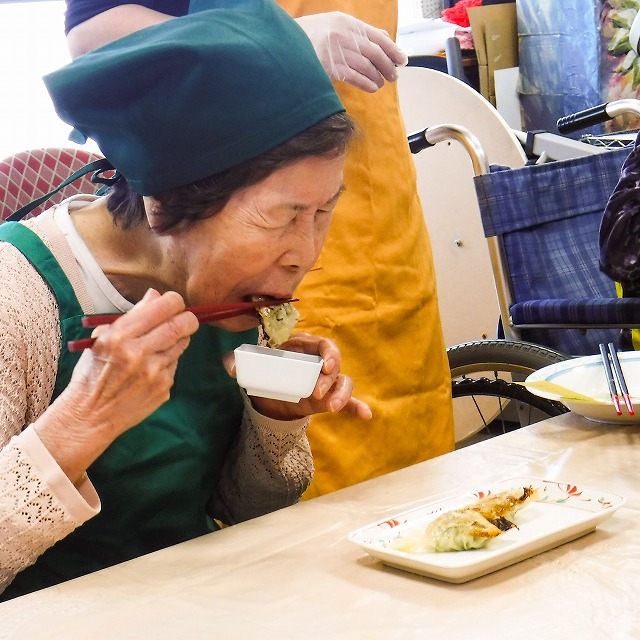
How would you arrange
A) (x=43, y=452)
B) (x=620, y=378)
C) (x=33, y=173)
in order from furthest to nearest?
(x=33, y=173), (x=620, y=378), (x=43, y=452)

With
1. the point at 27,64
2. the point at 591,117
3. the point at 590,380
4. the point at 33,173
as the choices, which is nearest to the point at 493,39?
the point at 591,117

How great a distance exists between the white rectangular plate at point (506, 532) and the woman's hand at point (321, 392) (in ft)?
0.87

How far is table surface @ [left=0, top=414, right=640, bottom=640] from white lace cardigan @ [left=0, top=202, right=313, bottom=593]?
83 mm

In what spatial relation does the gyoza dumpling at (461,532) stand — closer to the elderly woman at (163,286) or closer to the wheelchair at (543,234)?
the elderly woman at (163,286)

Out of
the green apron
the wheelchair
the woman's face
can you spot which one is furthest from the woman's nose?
the wheelchair

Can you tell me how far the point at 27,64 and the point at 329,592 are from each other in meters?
2.29

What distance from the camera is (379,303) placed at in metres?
1.99

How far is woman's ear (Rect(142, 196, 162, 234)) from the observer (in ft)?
4.24

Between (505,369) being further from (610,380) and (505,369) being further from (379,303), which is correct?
(610,380)

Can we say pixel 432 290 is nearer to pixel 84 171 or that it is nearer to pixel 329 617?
pixel 84 171

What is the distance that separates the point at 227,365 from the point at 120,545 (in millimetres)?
339

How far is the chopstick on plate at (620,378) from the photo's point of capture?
56.2 inches

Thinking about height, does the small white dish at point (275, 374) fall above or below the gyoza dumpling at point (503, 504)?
above

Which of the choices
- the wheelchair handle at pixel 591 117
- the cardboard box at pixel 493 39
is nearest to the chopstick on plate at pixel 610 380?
the wheelchair handle at pixel 591 117
